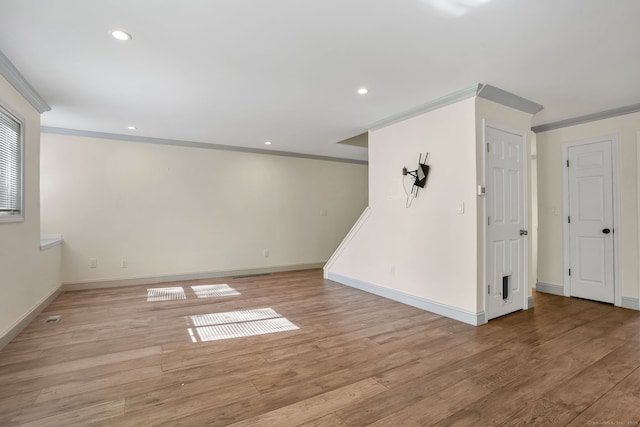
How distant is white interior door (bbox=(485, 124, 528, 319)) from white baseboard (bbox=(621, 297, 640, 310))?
133cm

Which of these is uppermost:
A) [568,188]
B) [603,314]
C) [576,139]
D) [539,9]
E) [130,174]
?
[539,9]

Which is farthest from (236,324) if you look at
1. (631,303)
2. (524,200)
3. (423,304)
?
(631,303)

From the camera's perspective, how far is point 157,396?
1.96m

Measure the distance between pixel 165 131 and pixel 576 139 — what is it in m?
6.17

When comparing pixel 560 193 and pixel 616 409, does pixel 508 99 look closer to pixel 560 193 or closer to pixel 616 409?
pixel 560 193

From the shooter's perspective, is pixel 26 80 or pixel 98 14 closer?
pixel 98 14

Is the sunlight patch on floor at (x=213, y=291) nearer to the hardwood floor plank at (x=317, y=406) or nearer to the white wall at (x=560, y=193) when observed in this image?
the hardwood floor plank at (x=317, y=406)

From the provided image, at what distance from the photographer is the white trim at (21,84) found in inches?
104

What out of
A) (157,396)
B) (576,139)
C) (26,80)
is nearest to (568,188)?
(576,139)

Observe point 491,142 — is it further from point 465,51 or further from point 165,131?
point 165,131

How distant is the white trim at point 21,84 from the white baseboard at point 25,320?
229cm

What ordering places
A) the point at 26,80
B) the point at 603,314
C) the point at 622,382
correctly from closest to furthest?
1. the point at 622,382
2. the point at 26,80
3. the point at 603,314

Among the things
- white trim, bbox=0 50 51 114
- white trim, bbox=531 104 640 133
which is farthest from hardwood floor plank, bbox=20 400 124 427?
white trim, bbox=531 104 640 133

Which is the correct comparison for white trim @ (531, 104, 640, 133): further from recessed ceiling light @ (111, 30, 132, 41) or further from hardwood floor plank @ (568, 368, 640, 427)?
recessed ceiling light @ (111, 30, 132, 41)
